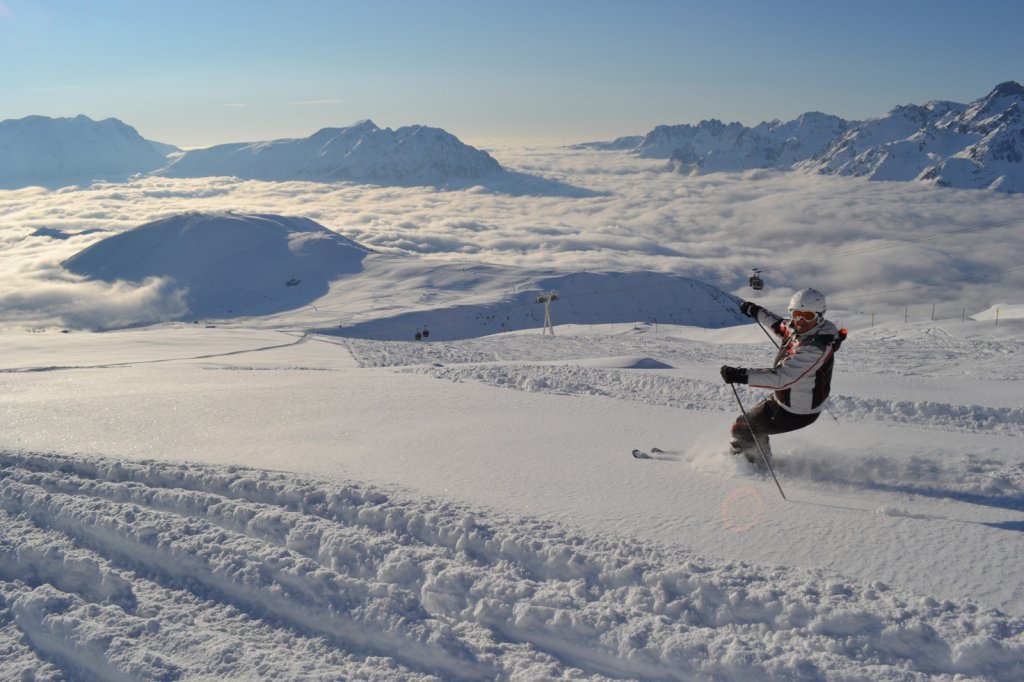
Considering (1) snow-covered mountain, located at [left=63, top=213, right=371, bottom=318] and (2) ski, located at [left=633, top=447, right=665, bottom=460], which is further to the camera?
(1) snow-covered mountain, located at [left=63, top=213, right=371, bottom=318]

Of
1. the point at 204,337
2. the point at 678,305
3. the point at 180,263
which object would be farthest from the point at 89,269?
the point at 204,337

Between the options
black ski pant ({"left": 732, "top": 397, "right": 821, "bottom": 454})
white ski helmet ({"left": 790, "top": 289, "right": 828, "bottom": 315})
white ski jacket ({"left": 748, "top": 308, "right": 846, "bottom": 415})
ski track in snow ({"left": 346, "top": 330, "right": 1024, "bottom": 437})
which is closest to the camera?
white ski jacket ({"left": 748, "top": 308, "right": 846, "bottom": 415})

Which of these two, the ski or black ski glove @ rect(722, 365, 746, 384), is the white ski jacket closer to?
black ski glove @ rect(722, 365, 746, 384)

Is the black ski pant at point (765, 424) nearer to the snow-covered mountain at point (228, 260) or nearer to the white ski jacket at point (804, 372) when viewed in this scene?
the white ski jacket at point (804, 372)

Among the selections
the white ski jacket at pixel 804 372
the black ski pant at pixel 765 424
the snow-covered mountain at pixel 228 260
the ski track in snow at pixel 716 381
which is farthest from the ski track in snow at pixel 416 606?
the snow-covered mountain at pixel 228 260

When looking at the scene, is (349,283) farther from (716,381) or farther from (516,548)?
(516,548)

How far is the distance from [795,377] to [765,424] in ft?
2.16


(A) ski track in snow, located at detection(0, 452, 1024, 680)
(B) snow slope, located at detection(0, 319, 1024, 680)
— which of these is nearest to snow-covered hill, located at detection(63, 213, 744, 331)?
(B) snow slope, located at detection(0, 319, 1024, 680)

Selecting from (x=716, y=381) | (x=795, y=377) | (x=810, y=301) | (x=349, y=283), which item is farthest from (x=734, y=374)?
(x=349, y=283)

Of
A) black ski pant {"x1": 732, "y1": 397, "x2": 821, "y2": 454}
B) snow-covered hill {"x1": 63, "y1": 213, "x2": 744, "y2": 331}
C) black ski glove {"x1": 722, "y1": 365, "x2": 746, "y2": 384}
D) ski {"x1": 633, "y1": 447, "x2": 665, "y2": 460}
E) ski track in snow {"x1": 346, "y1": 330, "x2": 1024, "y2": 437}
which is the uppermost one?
black ski glove {"x1": 722, "y1": 365, "x2": 746, "y2": 384}

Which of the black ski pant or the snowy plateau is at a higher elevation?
the black ski pant

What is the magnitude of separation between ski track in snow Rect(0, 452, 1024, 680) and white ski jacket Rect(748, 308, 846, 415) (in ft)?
7.13

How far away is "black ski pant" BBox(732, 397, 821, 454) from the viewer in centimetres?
669

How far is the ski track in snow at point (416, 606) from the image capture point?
A: 3982mm
